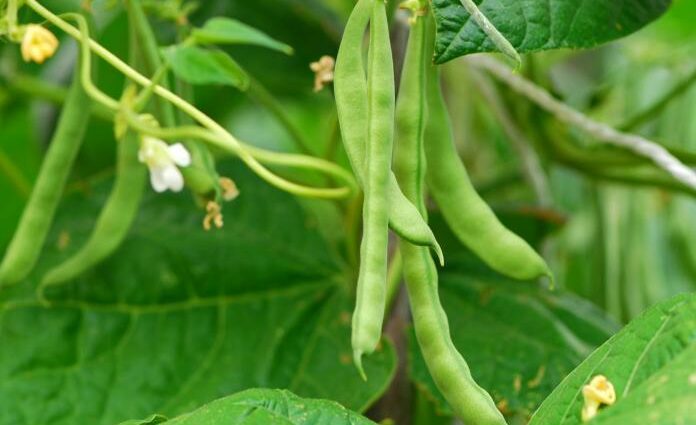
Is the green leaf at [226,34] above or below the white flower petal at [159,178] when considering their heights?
above

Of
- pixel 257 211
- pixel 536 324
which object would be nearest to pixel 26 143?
pixel 257 211

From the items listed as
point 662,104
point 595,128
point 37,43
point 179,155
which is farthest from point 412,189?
point 662,104

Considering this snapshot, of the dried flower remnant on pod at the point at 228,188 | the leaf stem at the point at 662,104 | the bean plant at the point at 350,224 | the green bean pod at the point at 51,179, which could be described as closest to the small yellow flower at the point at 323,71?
the bean plant at the point at 350,224

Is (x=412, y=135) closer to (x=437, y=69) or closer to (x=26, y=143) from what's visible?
(x=437, y=69)

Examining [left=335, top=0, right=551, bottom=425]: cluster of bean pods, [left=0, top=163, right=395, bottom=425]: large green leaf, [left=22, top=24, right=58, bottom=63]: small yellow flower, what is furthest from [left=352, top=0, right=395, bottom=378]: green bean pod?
[left=0, top=163, right=395, bottom=425]: large green leaf

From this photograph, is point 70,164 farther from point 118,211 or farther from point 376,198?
point 376,198

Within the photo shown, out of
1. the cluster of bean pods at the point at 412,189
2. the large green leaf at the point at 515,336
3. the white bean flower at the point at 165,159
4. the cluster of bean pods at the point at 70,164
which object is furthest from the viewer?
the large green leaf at the point at 515,336

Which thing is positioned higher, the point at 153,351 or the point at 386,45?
the point at 386,45

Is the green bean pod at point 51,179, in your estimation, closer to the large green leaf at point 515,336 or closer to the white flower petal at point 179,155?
the white flower petal at point 179,155
